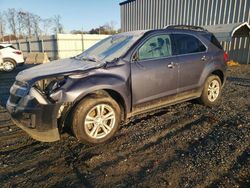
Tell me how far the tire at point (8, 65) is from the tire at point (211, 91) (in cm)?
1133

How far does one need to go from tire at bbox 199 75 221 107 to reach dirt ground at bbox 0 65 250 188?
2.19 feet

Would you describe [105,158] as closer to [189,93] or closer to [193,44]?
[189,93]

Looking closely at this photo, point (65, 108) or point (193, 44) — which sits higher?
point (193, 44)

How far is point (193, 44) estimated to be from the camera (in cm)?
479

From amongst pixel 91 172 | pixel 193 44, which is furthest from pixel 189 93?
pixel 91 172

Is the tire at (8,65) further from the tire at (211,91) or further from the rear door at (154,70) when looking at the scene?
the tire at (211,91)

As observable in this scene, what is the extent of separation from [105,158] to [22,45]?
86.5ft

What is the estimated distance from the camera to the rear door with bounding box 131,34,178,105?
386 centimetres

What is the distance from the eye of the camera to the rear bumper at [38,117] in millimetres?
3088

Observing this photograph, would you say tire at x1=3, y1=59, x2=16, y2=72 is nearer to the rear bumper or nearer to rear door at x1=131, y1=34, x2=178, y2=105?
the rear bumper

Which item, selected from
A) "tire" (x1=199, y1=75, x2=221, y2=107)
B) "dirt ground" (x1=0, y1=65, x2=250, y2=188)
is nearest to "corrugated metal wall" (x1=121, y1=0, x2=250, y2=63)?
"tire" (x1=199, y1=75, x2=221, y2=107)

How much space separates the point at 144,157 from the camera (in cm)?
314

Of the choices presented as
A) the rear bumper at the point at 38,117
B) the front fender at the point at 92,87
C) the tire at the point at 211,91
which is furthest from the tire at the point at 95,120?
the tire at the point at 211,91

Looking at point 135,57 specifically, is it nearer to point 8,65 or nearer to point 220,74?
point 220,74
